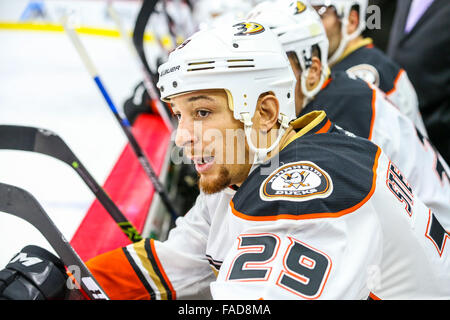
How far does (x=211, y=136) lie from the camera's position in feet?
2.98

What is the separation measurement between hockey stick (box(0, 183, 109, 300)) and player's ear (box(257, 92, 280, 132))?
49 centimetres

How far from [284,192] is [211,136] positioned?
0.21m

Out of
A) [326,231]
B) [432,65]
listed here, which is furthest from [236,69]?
[432,65]

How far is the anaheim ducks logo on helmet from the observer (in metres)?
0.95

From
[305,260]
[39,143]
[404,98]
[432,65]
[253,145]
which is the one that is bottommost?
[432,65]

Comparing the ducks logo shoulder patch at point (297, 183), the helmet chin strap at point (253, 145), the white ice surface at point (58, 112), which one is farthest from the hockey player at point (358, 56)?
the white ice surface at point (58, 112)

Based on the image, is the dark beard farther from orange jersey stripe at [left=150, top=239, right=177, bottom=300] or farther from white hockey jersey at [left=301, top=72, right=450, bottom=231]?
white hockey jersey at [left=301, top=72, right=450, bottom=231]

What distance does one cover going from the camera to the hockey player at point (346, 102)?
1.36 m

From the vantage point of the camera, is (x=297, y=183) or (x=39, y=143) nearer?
(x=297, y=183)

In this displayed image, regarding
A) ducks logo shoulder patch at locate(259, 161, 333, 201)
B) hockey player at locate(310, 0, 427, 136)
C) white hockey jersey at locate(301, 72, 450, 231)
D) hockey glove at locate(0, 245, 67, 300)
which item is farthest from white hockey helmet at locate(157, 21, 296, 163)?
hockey player at locate(310, 0, 427, 136)

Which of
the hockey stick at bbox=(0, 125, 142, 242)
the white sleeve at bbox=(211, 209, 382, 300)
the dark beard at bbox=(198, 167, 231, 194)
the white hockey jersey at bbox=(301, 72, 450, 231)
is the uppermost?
the hockey stick at bbox=(0, 125, 142, 242)

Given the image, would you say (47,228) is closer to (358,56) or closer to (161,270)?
(161,270)

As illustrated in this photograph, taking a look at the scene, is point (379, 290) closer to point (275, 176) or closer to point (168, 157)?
point (275, 176)

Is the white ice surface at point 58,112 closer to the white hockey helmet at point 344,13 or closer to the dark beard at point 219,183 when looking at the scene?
the dark beard at point 219,183
